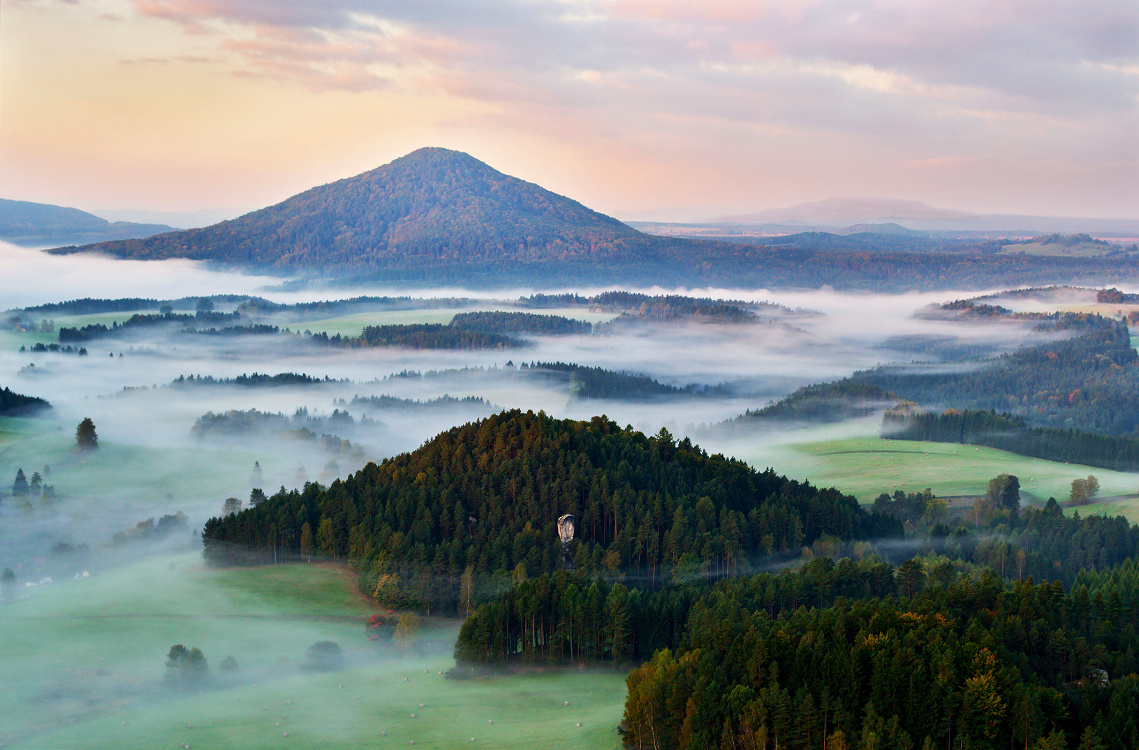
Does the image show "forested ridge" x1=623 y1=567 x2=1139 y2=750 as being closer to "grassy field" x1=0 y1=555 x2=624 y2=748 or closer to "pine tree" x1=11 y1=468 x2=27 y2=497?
"grassy field" x1=0 y1=555 x2=624 y2=748

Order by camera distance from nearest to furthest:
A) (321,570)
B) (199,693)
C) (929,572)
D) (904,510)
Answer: (199,693), (929,572), (321,570), (904,510)

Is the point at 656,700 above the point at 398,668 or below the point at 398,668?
above

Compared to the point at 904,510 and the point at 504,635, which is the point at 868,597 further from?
the point at 904,510

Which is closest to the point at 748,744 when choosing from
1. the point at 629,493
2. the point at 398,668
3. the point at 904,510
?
the point at 398,668

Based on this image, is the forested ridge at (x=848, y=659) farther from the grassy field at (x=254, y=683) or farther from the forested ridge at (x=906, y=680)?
the grassy field at (x=254, y=683)

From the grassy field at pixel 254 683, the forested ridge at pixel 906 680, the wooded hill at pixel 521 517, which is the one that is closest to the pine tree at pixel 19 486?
the wooded hill at pixel 521 517
